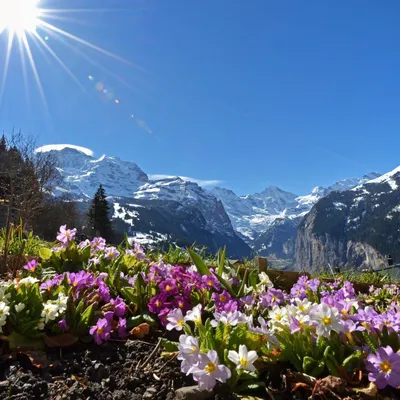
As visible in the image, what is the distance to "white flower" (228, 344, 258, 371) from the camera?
5.47 ft

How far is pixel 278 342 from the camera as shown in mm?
1959

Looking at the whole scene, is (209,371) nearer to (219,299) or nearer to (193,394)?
(193,394)

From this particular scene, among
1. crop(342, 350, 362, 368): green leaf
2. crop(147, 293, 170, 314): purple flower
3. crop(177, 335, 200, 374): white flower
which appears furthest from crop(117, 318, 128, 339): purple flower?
crop(342, 350, 362, 368): green leaf

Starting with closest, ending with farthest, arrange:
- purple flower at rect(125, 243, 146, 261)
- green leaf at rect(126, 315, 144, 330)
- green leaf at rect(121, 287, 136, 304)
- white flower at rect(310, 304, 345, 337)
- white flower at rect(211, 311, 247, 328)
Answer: white flower at rect(310, 304, 345, 337), white flower at rect(211, 311, 247, 328), green leaf at rect(126, 315, 144, 330), green leaf at rect(121, 287, 136, 304), purple flower at rect(125, 243, 146, 261)

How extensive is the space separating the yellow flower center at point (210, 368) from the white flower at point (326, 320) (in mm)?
547

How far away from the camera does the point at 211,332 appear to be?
6.51 feet

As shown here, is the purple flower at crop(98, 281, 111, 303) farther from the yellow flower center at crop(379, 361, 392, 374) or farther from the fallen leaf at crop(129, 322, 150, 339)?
the yellow flower center at crop(379, 361, 392, 374)

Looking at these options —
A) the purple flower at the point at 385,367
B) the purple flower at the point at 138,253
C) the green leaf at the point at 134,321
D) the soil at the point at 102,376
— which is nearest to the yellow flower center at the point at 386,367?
the purple flower at the point at 385,367

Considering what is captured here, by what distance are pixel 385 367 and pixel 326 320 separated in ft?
1.01

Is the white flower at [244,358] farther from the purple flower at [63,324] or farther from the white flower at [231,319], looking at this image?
the purple flower at [63,324]

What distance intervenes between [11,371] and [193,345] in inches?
39.9

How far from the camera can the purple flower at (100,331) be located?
2.30 meters

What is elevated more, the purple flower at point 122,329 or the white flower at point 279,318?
the purple flower at point 122,329

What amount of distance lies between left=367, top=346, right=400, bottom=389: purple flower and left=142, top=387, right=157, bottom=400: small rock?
0.95 meters
